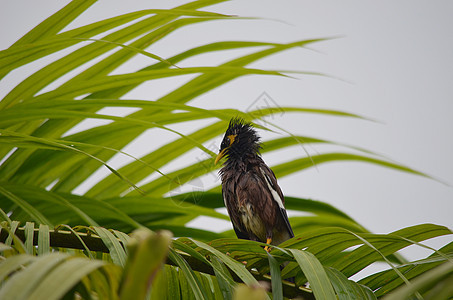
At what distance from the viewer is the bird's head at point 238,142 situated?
2.93m

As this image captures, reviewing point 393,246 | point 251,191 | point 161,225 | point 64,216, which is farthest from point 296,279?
point 251,191

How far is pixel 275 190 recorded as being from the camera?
8.93 ft

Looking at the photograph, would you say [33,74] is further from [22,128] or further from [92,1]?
[92,1]

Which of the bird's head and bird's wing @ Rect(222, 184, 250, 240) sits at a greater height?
the bird's head

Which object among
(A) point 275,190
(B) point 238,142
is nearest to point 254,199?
(A) point 275,190

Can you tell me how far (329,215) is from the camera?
243cm

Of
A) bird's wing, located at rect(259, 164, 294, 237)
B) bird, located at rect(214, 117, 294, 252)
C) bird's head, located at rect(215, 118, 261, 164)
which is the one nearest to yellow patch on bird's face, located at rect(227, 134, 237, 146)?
bird's head, located at rect(215, 118, 261, 164)

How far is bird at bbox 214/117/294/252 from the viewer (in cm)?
272

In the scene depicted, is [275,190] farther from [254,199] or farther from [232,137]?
[232,137]

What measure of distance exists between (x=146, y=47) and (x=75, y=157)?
64cm

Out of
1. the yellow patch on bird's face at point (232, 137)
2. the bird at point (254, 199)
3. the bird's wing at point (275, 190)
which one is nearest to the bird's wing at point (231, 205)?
the bird at point (254, 199)

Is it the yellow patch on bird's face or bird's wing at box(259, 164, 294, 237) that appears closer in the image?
bird's wing at box(259, 164, 294, 237)

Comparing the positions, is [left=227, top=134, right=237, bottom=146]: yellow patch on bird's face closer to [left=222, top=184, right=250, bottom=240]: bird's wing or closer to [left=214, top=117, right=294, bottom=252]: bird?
[left=214, top=117, right=294, bottom=252]: bird

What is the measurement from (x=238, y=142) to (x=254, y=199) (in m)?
0.42
